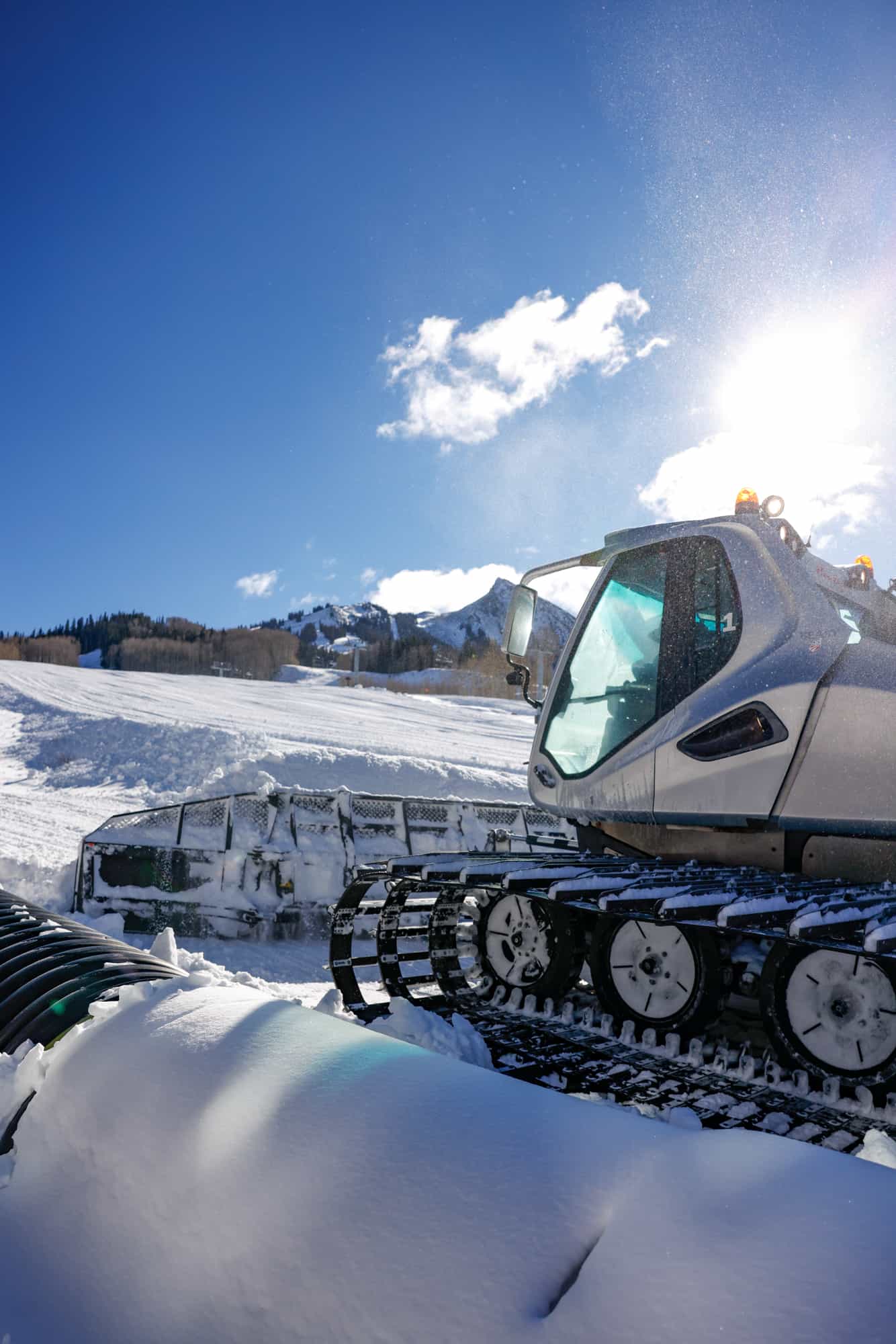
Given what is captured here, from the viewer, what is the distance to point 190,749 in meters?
17.6

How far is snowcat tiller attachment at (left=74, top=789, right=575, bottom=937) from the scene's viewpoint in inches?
256

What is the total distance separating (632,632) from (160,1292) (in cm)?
357

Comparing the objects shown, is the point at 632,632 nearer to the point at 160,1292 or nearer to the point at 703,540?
the point at 703,540

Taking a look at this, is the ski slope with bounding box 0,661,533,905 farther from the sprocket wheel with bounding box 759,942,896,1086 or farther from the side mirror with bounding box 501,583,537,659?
the sprocket wheel with bounding box 759,942,896,1086

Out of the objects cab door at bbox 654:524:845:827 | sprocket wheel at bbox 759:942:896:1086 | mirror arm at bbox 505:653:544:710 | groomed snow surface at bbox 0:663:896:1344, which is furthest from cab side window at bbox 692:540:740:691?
groomed snow surface at bbox 0:663:896:1344

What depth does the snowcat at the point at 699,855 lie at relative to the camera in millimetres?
3092

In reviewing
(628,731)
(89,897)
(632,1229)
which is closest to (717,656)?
(628,731)

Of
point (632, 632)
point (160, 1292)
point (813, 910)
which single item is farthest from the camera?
point (632, 632)

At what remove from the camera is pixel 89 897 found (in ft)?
21.2

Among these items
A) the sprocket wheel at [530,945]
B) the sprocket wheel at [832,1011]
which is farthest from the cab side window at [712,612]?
the sprocket wheel at [530,945]

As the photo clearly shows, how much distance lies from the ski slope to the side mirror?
4184mm

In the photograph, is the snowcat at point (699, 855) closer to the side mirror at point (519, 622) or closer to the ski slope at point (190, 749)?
the side mirror at point (519, 622)

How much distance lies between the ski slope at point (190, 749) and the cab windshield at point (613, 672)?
4307 mm

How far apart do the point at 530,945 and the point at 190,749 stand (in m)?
14.3
